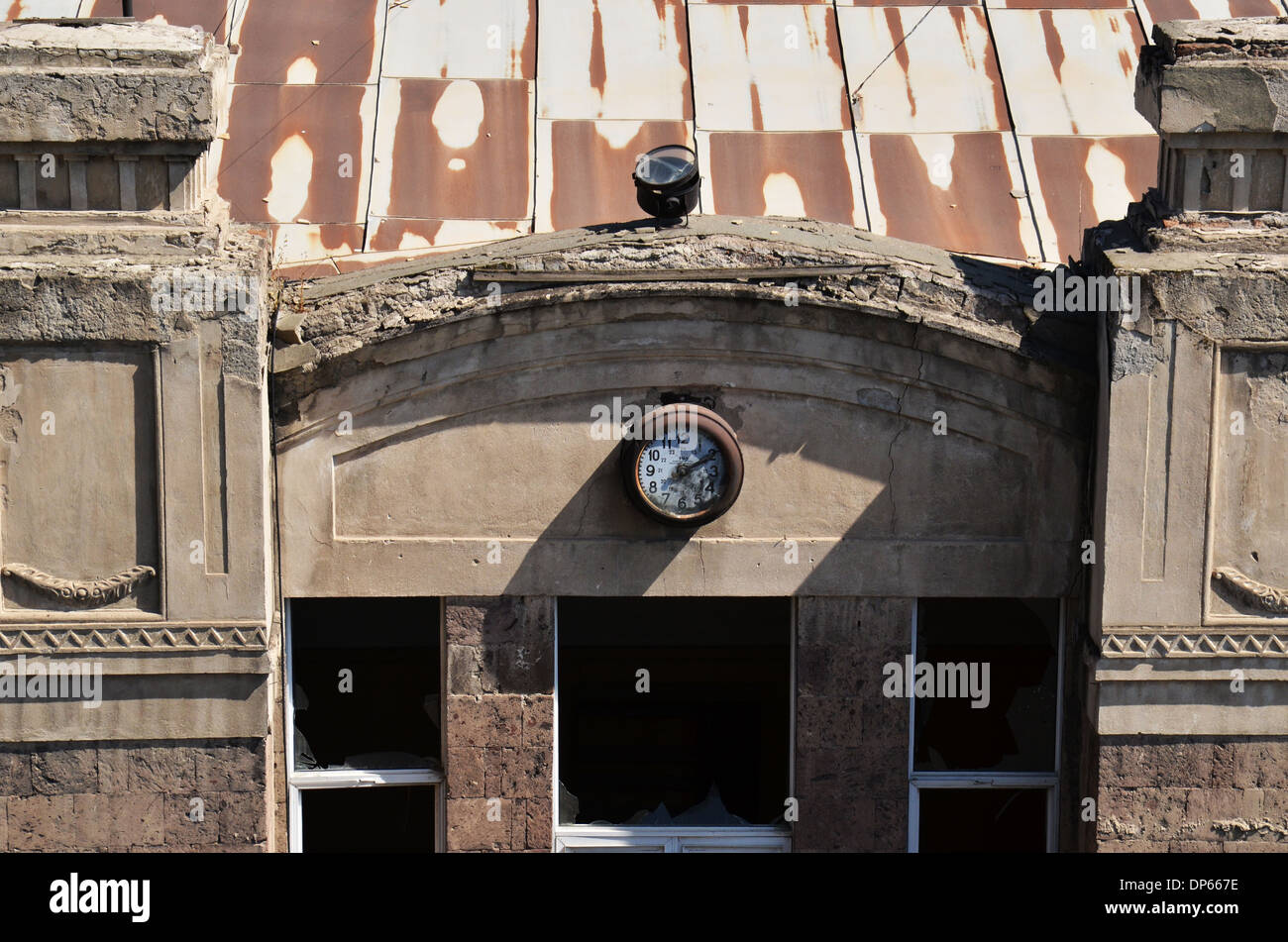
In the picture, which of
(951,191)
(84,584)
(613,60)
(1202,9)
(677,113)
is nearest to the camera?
(84,584)

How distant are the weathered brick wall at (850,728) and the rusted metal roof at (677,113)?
384cm

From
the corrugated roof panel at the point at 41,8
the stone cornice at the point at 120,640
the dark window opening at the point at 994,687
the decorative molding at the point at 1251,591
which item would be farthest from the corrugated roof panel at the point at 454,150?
the decorative molding at the point at 1251,591

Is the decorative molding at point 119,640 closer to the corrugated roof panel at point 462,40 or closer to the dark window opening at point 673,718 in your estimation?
the dark window opening at point 673,718

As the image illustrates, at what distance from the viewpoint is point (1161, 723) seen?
336 inches

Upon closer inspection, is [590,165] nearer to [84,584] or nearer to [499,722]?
[499,722]

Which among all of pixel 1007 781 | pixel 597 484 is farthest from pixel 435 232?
pixel 1007 781

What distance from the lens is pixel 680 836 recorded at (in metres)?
9.25

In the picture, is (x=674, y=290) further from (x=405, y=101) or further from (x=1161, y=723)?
(x=405, y=101)

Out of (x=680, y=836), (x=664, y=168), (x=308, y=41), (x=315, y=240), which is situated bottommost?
(x=680, y=836)

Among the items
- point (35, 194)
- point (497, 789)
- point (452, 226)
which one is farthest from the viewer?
point (452, 226)

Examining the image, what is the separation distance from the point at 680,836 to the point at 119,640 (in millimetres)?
3359

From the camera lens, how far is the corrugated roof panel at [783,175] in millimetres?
11828
